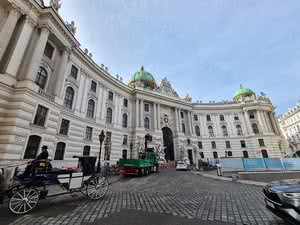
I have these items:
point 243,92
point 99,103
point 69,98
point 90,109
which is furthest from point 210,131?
point 69,98

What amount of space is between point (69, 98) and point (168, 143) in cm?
2601

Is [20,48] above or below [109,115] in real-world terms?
above

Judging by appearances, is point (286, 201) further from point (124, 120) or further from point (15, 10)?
point (124, 120)

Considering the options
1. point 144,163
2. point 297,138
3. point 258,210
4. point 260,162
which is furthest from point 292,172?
point 297,138

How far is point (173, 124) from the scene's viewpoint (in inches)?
1516

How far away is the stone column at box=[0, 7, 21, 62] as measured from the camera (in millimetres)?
11745

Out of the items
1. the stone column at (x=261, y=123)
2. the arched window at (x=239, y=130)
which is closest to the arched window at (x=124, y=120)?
the arched window at (x=239, y=130)

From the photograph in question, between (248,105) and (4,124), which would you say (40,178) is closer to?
(4,124)

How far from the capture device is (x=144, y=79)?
42.0 m

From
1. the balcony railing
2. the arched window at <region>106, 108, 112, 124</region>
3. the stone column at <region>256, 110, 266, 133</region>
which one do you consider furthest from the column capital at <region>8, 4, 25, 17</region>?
the stone column at <region>256, 110, 266, 133</region>

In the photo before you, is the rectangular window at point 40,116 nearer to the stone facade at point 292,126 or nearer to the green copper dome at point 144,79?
the green copper dome at point 144,79

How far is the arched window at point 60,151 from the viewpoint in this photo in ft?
52.2

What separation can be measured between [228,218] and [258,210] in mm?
1497

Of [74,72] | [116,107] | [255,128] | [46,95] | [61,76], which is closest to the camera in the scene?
[46,95]
